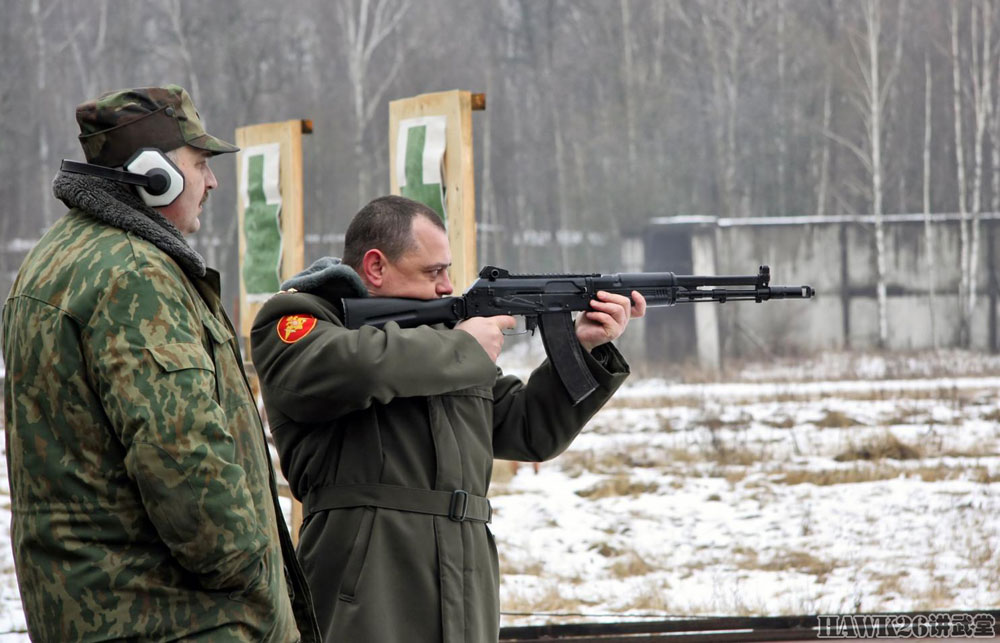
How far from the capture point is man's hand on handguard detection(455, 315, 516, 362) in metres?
2.85

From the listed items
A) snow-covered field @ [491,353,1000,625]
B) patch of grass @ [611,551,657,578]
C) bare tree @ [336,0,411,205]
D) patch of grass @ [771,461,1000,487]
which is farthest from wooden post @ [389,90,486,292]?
bare tree @ [336,0,411,205]

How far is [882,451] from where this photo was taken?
10430 mm

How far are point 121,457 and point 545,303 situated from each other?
156 cm

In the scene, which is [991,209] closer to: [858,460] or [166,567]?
[858,460]

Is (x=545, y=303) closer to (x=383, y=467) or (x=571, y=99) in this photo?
(x=383, y=467)

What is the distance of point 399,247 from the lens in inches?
115

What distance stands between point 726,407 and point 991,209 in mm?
16277

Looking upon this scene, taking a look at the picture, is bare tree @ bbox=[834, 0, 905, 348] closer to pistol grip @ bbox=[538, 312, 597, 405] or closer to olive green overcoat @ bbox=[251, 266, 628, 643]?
pistol grip @ bbox=[538, 312, 597, 405]

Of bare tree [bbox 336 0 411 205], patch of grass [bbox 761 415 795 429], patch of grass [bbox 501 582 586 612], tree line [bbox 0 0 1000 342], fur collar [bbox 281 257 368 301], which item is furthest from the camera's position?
tree line [bbox 0 0 1000 342]

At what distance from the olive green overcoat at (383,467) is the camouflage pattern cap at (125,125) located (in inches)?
25.1

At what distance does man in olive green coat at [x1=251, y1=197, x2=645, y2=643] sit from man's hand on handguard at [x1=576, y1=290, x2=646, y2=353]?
0.37 meters

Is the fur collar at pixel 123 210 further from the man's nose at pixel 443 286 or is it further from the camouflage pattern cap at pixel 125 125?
the man's nose at pixel 443 286

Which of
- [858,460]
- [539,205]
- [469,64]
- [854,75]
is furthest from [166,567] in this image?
[469,64]

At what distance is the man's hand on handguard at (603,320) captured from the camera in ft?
10.3
